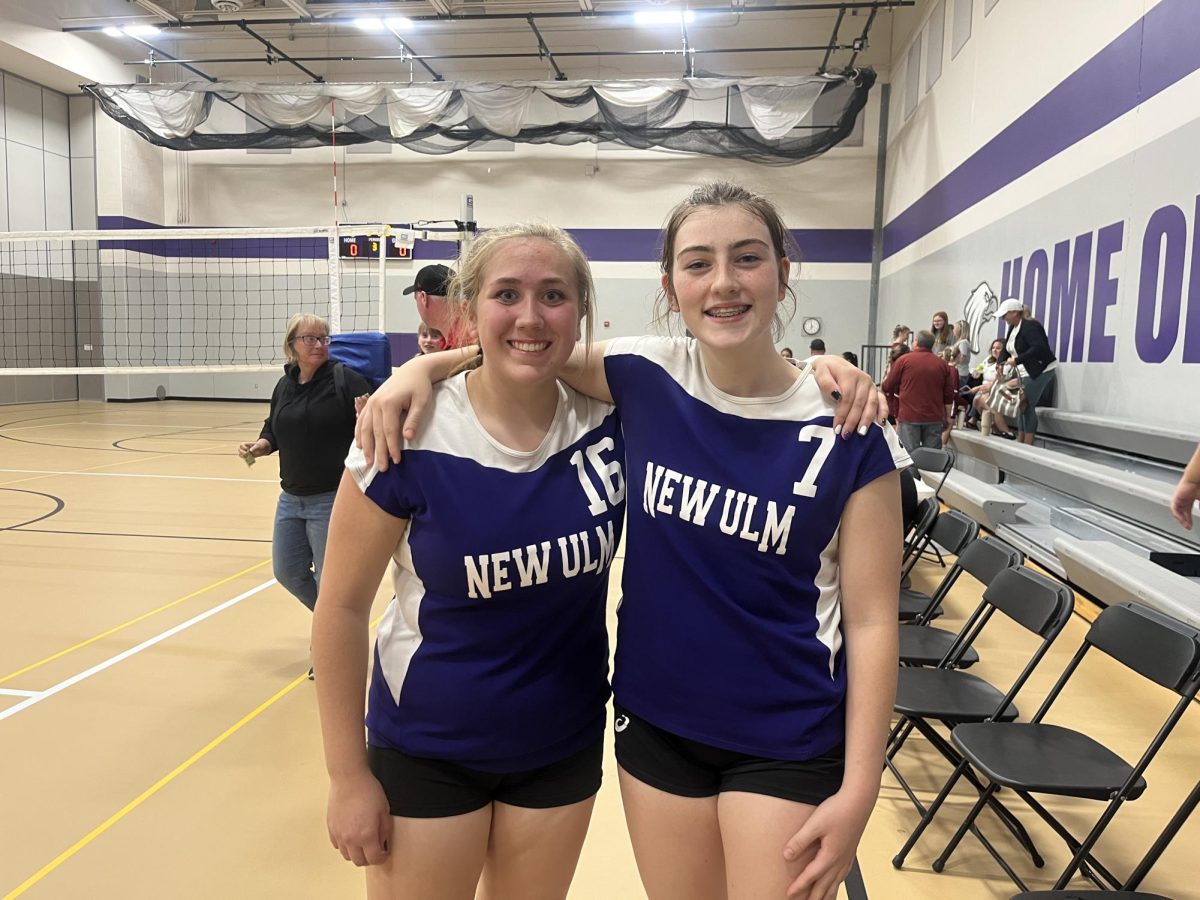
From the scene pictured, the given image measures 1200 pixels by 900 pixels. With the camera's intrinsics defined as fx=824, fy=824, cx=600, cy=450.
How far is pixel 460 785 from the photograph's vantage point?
4.74ft

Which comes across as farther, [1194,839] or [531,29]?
[531,29]

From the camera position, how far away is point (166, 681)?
4.04 meters

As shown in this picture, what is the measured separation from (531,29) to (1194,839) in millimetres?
17596

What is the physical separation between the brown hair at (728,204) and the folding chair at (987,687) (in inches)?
71.7

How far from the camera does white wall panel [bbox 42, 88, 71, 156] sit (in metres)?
17.9

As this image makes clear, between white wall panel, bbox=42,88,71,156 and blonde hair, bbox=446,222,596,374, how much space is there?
2110 cm

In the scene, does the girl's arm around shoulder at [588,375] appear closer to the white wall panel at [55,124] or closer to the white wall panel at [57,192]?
the white wall panel at [57,192]

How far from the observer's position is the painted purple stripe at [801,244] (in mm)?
17281

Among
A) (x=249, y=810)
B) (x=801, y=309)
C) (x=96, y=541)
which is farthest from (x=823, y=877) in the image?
(x=801, y=309)

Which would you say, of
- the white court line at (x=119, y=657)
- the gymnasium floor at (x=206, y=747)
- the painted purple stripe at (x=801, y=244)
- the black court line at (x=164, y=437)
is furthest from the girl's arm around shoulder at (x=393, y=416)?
the painted purple stripe at (x=801, y=244)

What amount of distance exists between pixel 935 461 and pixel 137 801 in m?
6.10

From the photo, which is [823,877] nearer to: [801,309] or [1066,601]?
A: [1066,601]

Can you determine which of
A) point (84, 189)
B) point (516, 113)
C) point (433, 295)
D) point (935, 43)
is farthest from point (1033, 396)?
point (84, 189)

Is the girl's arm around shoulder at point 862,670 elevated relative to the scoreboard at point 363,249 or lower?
lower
